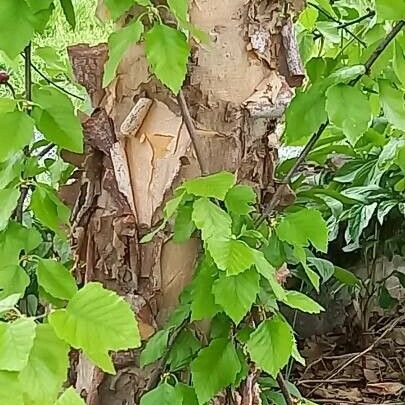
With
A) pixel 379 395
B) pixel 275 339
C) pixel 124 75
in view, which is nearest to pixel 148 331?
pixel 275 339

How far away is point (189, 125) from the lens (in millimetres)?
935

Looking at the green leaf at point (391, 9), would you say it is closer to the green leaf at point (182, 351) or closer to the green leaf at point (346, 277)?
the green leaf at point (182, 351)

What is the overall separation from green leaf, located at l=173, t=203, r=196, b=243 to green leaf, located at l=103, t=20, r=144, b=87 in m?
0.16

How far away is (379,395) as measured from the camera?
5.82 feet

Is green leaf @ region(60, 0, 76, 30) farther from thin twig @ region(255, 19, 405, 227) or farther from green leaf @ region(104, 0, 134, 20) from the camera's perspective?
thin twig @ region(255, 19, 405, 227)

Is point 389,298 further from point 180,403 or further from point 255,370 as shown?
point 180,403

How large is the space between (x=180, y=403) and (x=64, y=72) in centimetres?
50

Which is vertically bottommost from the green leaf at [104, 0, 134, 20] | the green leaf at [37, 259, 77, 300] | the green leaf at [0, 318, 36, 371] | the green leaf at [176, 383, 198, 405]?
the green leaf at [176, 383, 198, 405]

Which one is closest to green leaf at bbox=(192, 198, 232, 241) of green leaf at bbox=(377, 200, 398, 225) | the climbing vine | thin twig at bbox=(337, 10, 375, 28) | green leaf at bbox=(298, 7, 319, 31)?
the climbing vine

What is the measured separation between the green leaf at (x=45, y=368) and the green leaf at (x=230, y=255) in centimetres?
23

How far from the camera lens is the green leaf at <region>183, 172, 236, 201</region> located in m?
0.82

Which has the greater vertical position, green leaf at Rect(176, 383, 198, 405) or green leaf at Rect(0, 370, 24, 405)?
green leaf at Rect(0, 370, 24, 405)

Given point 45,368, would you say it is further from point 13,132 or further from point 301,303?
point 301,303

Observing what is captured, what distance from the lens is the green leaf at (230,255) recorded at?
0.80 meters
